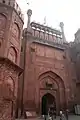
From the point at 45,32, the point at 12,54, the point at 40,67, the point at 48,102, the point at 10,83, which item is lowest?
the point at 48,102

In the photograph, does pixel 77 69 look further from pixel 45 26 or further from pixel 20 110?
pixel 20 110

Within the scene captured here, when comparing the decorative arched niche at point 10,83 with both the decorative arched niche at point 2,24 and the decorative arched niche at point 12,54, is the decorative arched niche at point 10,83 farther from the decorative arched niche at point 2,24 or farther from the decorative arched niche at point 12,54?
the decorative arched niche at point 2,24

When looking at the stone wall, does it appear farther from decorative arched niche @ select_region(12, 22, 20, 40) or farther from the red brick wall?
the red brick wall

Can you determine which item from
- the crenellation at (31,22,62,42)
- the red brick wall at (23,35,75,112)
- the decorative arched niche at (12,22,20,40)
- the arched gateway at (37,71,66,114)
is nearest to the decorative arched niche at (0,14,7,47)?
the decorative arched niche at (12,22,20,40)

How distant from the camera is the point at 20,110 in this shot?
13.5m

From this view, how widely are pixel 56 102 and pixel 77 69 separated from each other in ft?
17.3

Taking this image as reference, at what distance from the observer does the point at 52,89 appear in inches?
653

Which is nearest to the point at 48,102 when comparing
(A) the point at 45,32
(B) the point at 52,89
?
(B) the point at 52,89

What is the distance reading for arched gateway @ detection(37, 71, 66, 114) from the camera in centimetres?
1611

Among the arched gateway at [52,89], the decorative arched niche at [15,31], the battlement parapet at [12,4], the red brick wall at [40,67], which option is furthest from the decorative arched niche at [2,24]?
the arched gateway at [52,89]

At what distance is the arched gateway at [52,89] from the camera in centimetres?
1611

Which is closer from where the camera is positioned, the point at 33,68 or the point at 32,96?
the point at 32,96

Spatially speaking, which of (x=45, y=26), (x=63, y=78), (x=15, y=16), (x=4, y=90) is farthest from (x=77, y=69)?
(x=4, y=90)

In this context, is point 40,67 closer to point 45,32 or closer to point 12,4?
point 45,32
